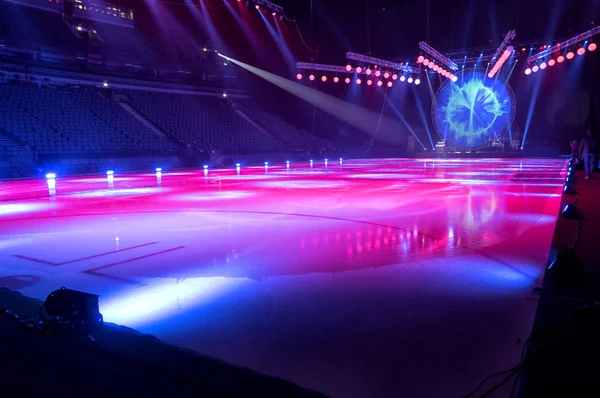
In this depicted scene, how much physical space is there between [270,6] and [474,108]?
38.4ft

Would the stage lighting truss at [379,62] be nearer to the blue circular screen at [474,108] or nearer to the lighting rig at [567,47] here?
the blue circular screen at [474,108]

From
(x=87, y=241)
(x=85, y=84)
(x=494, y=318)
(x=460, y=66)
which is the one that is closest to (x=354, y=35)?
(x=460, y=66)

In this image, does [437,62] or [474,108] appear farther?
[474,108]

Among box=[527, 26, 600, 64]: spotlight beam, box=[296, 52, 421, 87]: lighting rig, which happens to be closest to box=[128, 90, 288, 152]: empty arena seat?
box=[296, 52, 421, 87]: lighting rig

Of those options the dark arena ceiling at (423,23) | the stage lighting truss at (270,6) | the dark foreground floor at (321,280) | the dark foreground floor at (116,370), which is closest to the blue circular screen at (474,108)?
the dark arena ceiling at (423,23)

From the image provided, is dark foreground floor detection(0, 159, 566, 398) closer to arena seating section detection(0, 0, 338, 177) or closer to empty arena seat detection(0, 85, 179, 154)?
empty arena seat detection(0, 85, 179, 154)

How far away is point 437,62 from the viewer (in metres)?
21.2

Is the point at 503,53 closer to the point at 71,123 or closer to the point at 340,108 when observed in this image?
the point at 340,108

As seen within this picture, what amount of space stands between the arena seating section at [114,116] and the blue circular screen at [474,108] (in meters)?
7.76

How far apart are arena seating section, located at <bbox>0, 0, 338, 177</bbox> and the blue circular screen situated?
7755 mm

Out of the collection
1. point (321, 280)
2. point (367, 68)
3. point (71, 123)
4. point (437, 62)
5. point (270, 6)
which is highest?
point (270, 6)

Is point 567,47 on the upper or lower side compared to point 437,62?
lower

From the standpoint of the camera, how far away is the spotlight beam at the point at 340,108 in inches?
1040

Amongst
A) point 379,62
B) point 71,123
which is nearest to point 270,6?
point 379,62
